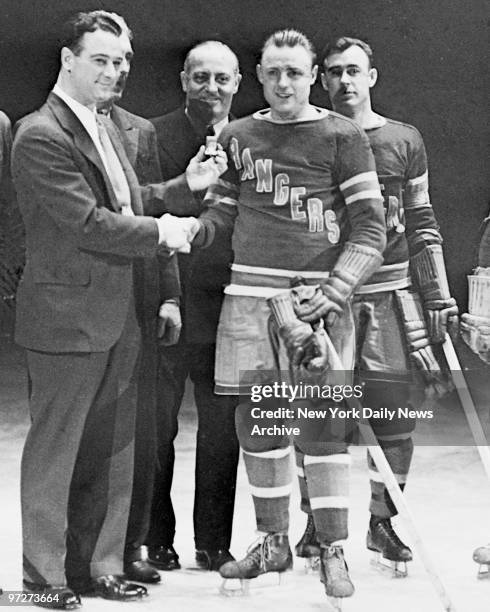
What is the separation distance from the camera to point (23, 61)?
4.93m

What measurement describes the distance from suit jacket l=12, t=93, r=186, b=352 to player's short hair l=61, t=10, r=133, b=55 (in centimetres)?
22

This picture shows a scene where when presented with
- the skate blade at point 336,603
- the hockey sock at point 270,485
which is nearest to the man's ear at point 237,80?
the hockey sock at point 270,485

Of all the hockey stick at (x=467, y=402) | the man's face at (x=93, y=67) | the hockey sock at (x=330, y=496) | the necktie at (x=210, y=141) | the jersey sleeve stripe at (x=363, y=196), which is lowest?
the hockey sock at (x=330, y=496)

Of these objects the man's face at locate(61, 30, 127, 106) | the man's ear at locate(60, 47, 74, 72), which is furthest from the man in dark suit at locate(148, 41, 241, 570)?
→ the man's ear at locate(60, 47, 74, 72)

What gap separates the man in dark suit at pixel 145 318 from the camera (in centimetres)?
482

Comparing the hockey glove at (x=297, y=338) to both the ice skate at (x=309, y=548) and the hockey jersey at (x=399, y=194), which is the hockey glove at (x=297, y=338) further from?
the ice skate at (x=309, y=548)

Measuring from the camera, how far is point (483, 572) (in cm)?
500

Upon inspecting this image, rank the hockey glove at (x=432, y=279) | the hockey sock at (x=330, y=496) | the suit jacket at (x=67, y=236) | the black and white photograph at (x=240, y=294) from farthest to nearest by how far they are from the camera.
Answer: the hockey glove at (x=432, y=279) < the hockey sock at (x=330, y=496) < the black and white photograph at (x=240, y=294) < the suit jacket at (x=67, y=236)

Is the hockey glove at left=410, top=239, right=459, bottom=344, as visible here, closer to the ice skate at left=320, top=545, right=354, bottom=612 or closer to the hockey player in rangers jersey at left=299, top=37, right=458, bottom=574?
the hockey player in rangers jersey at left=299, top=37, right=458, bottom=574

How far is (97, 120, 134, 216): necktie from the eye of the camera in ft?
15.3

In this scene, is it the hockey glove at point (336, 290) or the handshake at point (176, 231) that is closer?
the handshake at point (176, 231)

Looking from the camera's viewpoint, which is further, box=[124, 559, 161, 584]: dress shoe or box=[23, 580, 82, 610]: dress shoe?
box=[124, 559, 161, 584]: dress shoe

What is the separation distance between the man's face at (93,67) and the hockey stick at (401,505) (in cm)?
119

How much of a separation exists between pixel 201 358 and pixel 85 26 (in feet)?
4.18
